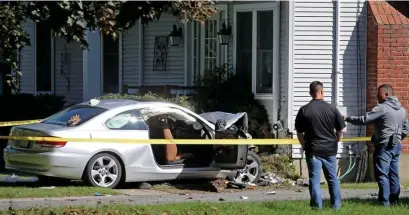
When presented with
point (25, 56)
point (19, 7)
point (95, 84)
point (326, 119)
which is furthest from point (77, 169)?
point (25, 56)

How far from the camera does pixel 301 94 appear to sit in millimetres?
18469

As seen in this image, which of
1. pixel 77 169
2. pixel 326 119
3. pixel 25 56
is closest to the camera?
pixel 326 119

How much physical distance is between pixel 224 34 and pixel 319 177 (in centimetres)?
833

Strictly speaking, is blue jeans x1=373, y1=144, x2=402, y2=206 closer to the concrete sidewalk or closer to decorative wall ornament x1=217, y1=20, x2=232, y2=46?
the concrete sidewalk

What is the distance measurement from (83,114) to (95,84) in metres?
7.03

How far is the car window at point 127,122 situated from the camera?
1512cm

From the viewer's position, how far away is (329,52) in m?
18.5

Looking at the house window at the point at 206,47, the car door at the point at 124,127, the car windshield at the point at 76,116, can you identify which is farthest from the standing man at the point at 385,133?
the house window at the point at 206,47

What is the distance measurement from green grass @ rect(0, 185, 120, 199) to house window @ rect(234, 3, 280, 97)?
217 inches

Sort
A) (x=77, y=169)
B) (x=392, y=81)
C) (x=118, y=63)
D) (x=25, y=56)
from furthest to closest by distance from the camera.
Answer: (x=25, y=56) < (x=118, y=63) < (x=392, y=81) < (x=77, y=169)

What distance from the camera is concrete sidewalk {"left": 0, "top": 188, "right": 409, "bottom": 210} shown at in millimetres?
12803

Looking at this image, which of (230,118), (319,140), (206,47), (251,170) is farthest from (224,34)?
(319,140)

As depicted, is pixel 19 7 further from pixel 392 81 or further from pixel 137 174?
pixel 392 81

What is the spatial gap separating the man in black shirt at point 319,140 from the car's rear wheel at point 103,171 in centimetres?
417
